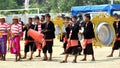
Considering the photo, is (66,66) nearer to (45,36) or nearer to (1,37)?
(45,36)

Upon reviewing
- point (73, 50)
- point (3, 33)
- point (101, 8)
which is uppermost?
point (101, 8)

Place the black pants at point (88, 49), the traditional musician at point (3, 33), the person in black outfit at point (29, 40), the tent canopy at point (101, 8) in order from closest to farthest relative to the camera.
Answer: the black pants at point (88, 49), the traditional musician at point (3, 33), the person in black outfit at point (29, 40), the tent canopy at point (101, 8)

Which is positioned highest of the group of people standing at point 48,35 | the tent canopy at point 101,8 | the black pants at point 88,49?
the tent canopy at point 101,8

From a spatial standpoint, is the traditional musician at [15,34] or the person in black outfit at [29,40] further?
the person in black outfit at [29,40]

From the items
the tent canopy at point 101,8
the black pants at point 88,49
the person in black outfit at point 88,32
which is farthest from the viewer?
the tent canopy at point 101,8

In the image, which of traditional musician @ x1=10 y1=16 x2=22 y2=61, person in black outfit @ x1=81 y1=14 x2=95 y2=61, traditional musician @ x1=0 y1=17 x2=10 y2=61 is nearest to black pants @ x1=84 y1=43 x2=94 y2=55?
person in black outfit @ x1=81 y1=14 x2=95 y2=61

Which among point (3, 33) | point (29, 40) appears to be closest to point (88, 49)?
point (29, 40)

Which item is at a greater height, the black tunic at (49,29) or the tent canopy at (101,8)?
the tent canopy at (101,8)

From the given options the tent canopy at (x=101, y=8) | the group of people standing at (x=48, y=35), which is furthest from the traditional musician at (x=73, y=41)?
the tent canopy at (x=101, y=8)

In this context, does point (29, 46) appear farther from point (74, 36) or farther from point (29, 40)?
point (74, 36)

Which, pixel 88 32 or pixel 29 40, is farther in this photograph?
pixel 29 40

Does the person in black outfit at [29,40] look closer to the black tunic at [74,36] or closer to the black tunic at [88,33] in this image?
the black tunic at [74,36]

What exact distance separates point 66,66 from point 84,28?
6.77 feet

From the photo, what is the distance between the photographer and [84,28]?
14.9m
